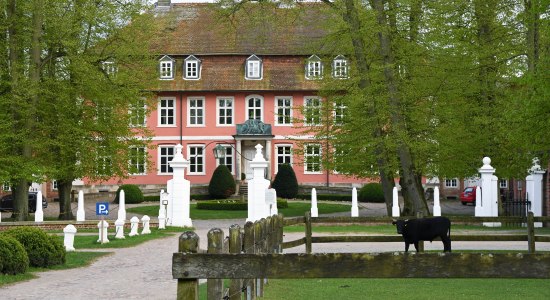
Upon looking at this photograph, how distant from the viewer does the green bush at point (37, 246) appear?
58.6 feet

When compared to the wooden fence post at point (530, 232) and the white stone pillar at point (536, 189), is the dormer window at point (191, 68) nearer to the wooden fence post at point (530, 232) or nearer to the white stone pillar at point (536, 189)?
the white stone pillar at point (536, 189)

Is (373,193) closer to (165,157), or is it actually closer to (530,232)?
(165,157)

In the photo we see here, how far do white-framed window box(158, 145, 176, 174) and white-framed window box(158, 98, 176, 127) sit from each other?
1.53m

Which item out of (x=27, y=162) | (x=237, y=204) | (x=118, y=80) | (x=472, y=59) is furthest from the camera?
(x=237, y=204)

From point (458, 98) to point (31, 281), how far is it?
778 inches

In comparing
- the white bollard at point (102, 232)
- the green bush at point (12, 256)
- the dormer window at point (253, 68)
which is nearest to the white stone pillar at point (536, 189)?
the white bollard at point (102, 232)

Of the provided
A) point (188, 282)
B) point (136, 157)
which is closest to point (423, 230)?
point (188, 282)

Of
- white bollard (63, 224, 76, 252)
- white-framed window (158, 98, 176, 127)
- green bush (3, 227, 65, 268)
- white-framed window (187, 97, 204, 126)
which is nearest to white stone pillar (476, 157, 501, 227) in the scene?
white bollard (63, 224, 76, 252)

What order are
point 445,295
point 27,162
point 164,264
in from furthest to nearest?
1. point 27,162
2. point 164,264
3. point 445,295

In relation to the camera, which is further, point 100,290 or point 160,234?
point 160,234

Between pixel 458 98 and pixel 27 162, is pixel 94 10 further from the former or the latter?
pixel 458 98

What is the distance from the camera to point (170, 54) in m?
59.0

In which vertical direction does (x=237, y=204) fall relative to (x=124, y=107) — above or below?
below

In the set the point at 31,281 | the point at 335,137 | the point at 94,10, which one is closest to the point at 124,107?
the point at 94,10
